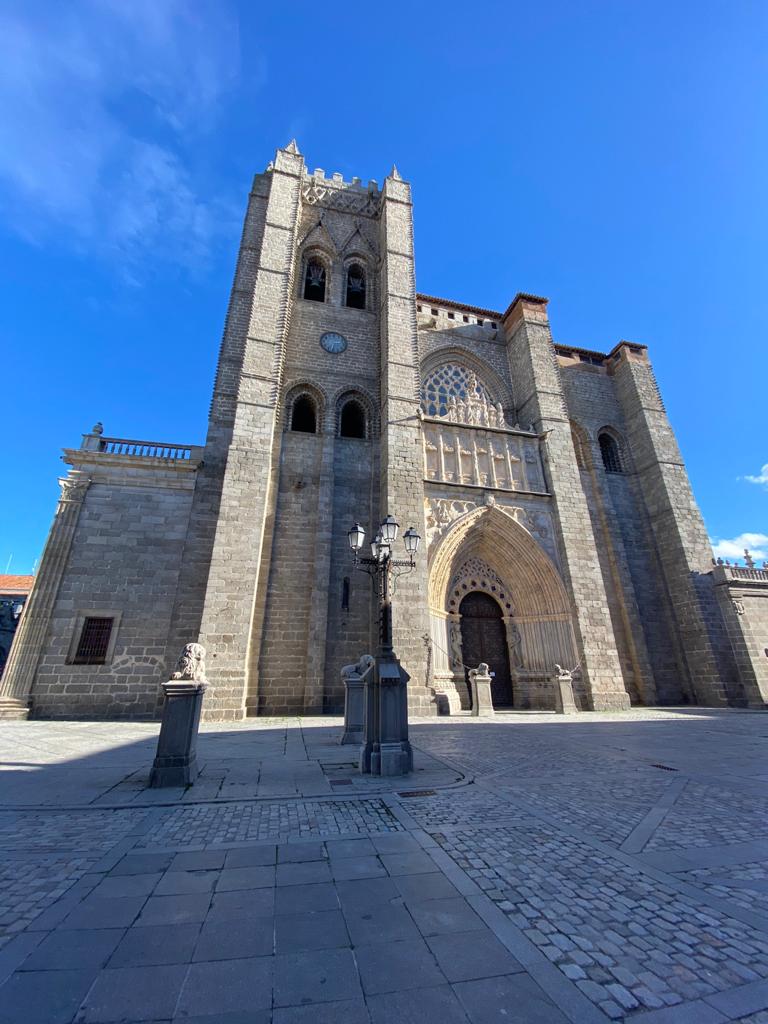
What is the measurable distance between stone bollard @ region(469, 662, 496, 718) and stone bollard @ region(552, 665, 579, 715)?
6.78ft

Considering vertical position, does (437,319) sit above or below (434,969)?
above

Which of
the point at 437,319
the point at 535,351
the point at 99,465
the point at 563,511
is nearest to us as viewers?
the point at 99,465

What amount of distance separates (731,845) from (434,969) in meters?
2.72

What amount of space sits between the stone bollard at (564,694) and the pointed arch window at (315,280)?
655 inches

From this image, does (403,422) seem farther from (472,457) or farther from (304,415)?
(304,415)

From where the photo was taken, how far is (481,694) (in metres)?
11.2

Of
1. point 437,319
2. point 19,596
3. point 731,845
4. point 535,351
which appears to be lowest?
point 731,845

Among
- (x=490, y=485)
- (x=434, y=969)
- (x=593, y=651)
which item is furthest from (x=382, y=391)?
(x=434, y=969)

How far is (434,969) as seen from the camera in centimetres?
177

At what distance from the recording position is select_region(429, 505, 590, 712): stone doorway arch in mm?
13051

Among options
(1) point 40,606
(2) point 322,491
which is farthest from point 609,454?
(1) point 40,606

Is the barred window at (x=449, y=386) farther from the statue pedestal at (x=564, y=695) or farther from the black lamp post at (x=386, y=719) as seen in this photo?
the black lamp post at (x=386, y=719)

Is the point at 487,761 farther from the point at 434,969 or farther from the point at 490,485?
the point at 490,485

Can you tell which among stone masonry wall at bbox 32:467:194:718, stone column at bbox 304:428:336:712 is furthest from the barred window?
stone masonry wall at bbox 32:467:194:718
